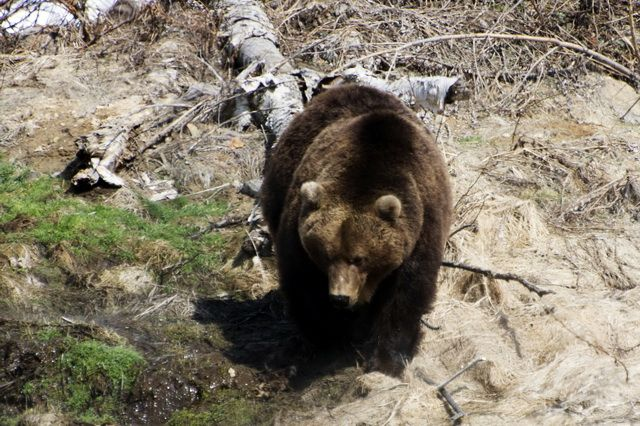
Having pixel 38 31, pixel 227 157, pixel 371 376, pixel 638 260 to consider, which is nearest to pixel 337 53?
pixel 227 157

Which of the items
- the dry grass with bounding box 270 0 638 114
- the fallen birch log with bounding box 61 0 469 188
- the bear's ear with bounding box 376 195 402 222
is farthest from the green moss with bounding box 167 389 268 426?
the dry grass with bounding box 270 0 638 114

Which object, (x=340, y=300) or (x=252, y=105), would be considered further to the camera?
(x=252, y=105)

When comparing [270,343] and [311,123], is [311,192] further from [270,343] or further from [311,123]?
[270,343]

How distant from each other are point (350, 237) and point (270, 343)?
1500 millimetres

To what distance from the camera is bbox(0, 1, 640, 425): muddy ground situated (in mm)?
5457

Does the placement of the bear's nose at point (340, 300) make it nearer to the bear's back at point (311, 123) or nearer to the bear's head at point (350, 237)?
the bear's head at point (350, 237)

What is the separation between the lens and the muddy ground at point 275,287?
5.46 m

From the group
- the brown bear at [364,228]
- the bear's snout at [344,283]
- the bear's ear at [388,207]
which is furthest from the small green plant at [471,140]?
the bear's snout at [344,283]

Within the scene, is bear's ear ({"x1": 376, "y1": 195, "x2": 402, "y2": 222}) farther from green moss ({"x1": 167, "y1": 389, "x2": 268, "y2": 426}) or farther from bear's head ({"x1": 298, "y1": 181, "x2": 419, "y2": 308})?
green moss ({"x1": 167, "y1": 389, "x2": 268, "y2": 426})

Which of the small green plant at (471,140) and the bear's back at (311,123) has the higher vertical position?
the bear's back at (311,123)

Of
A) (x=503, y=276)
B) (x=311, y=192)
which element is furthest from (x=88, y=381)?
(x=503, y=276)

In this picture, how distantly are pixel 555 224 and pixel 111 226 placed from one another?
381 cm

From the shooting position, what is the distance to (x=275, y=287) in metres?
7.21

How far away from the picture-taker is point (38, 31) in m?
12.4
